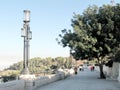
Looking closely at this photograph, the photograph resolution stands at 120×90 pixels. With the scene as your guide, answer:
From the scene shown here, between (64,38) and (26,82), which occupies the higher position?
(64,38)

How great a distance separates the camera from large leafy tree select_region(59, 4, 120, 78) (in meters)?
47.9

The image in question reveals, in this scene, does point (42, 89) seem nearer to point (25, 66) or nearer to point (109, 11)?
point (25, 66)

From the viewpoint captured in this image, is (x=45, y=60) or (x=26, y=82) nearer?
(x=26, y=82)

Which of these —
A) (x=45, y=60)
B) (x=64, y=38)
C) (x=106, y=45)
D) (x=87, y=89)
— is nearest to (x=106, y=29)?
(x=106, y=45)

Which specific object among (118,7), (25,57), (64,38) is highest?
(118,7)

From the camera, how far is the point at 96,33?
160 ft

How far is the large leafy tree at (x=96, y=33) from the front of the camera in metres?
47.9

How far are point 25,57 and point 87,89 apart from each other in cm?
501

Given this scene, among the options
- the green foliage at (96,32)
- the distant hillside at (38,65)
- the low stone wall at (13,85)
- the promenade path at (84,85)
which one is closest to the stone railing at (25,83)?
the low stone wall at (13,85)

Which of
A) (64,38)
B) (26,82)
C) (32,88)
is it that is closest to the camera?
(26,82)

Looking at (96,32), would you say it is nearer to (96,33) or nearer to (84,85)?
(96,33)

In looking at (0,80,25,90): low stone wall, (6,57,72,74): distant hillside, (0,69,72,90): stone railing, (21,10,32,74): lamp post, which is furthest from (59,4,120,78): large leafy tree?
(0,80,25,90): low stone wall

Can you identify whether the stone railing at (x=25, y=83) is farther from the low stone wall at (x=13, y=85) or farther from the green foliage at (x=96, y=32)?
the green foliage at (x=96, y=32)

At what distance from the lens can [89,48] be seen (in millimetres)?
48188
